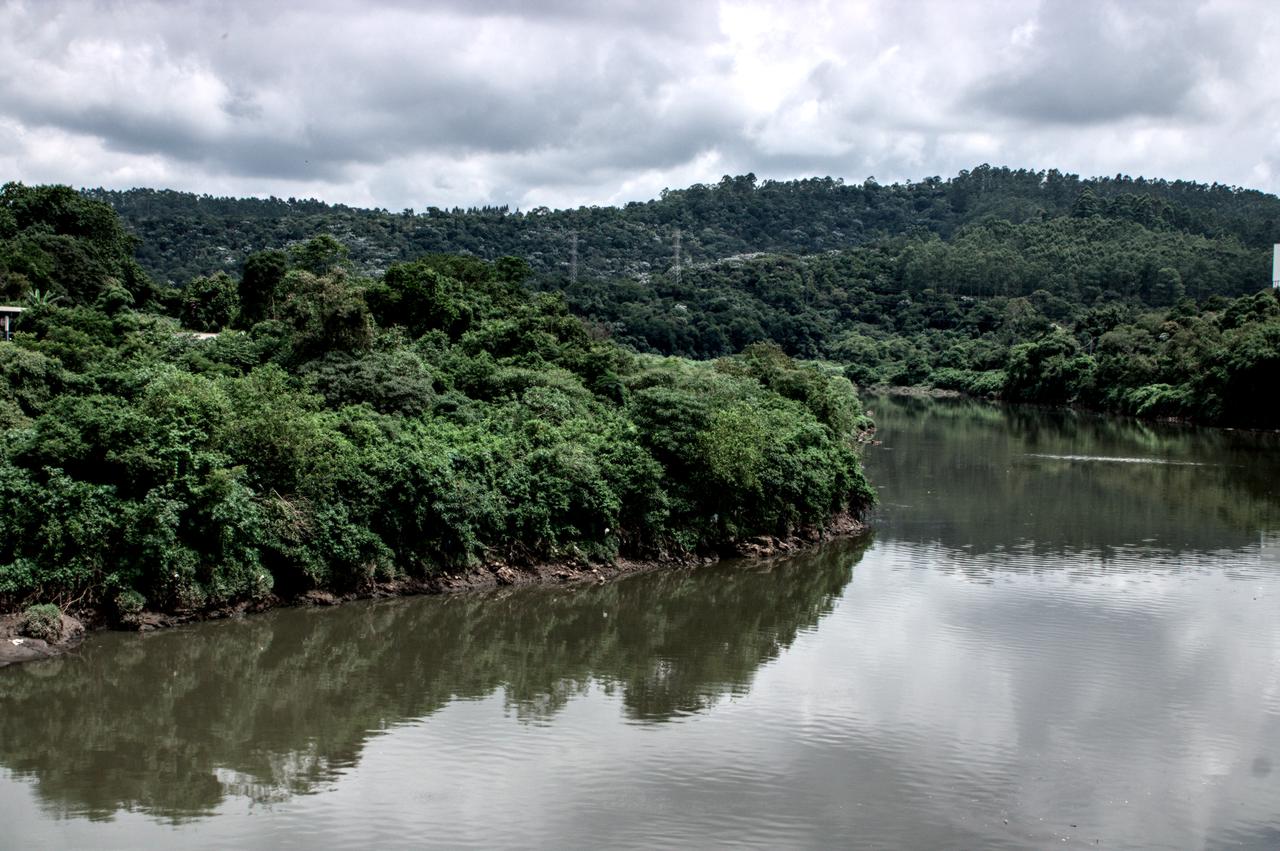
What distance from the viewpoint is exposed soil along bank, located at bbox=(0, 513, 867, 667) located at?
1833cm

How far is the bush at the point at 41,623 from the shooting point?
18266mm

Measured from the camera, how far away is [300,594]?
21.8 metres

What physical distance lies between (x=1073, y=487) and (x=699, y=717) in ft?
88.7

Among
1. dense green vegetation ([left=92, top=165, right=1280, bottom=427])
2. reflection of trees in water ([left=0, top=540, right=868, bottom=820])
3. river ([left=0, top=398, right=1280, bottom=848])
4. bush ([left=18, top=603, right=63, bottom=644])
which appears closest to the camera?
river ([left=0, top=398, right=1280, bottom=848])

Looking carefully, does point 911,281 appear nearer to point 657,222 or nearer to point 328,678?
point 657,222

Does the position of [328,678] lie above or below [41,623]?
below

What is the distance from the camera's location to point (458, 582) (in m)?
23.6

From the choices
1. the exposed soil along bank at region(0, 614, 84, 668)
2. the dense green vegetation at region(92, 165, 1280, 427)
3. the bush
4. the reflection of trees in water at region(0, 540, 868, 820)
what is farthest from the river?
the dense green vegetation at region(92, 165, 1280, 427)

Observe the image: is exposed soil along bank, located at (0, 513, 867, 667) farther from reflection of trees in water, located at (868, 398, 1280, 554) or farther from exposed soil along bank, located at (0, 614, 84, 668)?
reflection of trees in water, located at (868, 398, 1280, 554)

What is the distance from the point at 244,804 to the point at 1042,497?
30.3 m

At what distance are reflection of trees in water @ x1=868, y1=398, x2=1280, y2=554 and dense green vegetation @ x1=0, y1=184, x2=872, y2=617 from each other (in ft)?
12.3

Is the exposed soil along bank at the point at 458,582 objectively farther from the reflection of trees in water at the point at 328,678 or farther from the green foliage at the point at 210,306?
the green foliage at the point at 210,306

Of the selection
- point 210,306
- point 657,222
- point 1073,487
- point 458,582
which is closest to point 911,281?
point 657,222

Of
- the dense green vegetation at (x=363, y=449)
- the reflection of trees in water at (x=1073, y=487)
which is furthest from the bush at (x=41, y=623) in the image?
the reflection of trees in water at (x=1073, y=487)
